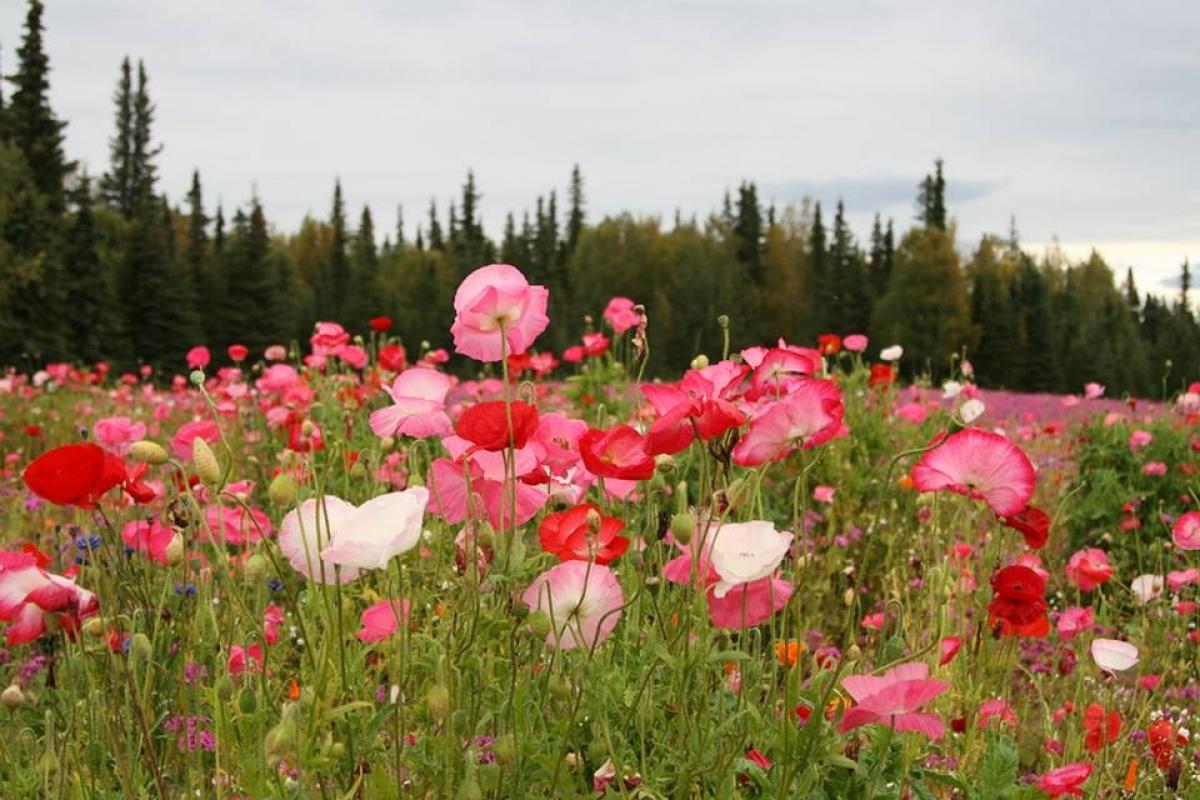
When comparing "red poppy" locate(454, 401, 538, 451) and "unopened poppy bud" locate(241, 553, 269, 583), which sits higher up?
"red poppy" locate(454, 401, 538, 451)

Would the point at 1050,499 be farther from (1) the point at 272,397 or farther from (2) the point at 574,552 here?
(2) the point at 574,552

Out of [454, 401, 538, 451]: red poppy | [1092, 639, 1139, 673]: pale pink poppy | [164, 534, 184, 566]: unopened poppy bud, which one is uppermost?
[454, 401, 538, 451]: red poppy

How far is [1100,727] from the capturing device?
82.2 inches

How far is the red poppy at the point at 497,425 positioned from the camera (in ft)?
4.49

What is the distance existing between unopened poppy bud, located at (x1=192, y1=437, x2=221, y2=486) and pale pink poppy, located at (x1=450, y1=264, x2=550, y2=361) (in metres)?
0.36

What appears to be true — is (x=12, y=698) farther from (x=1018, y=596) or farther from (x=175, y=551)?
(x=1018, y=596)

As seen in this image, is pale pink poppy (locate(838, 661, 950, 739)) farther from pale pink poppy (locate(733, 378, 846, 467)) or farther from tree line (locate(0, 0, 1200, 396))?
tree line (locate(0, 0, 1200, 396))

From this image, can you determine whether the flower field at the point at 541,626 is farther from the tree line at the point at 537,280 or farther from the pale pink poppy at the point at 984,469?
the tree line at the point at 537,280

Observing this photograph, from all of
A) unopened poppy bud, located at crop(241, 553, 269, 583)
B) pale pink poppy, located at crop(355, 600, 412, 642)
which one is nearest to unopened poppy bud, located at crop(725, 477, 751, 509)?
pale pink poppy, located at crop(355, 600, 412, 642)

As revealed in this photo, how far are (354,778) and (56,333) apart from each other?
26463 millimetres

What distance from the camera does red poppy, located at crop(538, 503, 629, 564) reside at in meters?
1.48

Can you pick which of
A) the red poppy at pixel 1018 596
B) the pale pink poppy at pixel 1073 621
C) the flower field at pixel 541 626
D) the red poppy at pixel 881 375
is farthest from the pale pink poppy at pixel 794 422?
the red poppy at pixel 881 375

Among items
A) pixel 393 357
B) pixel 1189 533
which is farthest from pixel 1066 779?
pixel 393 357

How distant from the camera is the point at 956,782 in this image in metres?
1.55
